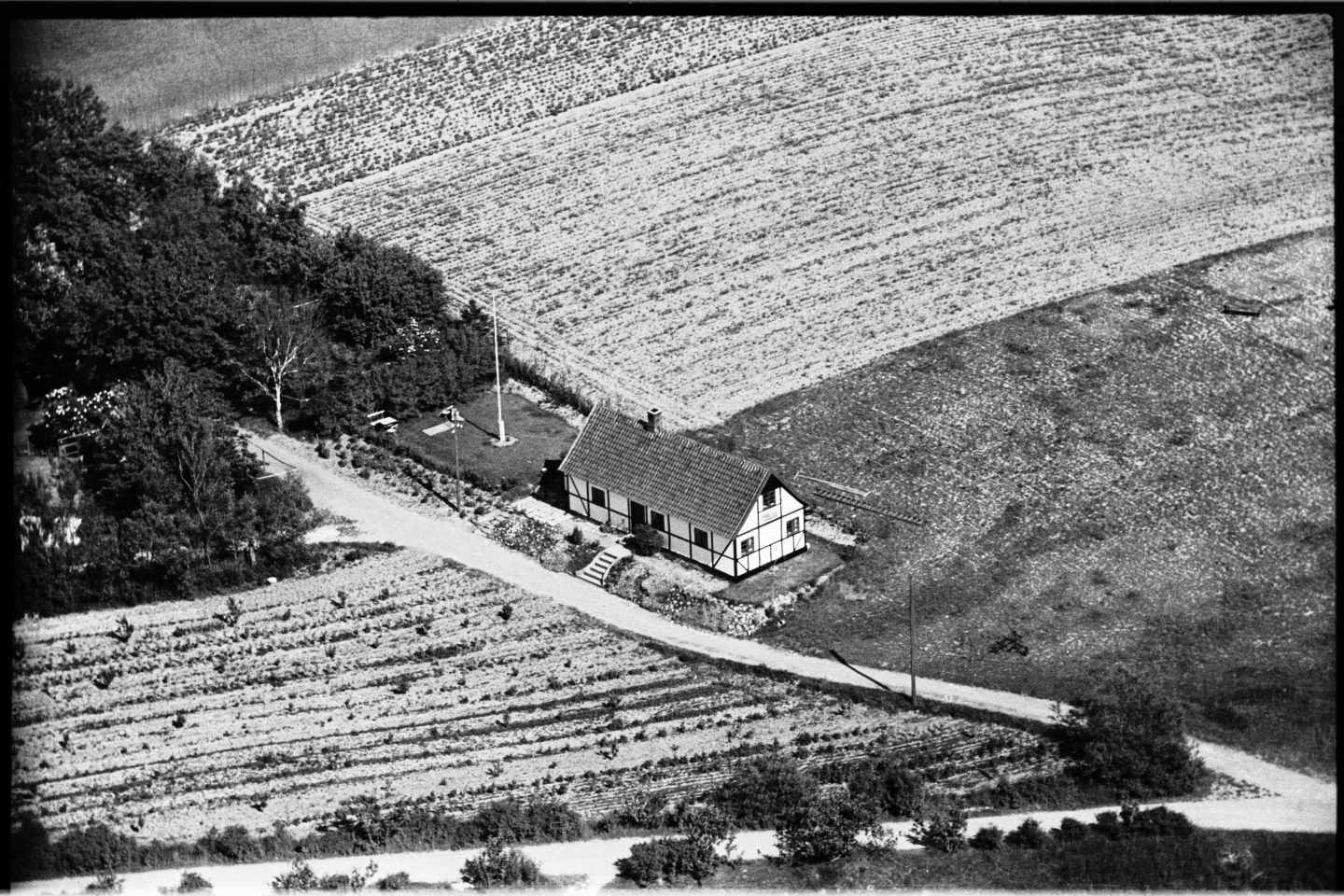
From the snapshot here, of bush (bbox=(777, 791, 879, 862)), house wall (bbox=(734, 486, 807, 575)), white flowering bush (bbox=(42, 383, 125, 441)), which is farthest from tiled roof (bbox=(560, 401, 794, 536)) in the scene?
white flowering bush (bbox=(42, 383, 125, 441))

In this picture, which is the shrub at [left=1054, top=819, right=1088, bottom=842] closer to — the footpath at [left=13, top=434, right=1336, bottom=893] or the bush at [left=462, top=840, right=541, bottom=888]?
the footpath at [left=13, top=434, right=1336, bottom=893]

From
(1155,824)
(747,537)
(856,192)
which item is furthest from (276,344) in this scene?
(1155,824)

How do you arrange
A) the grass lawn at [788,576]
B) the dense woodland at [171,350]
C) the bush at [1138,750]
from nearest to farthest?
the bush at [1138,750] → the grass lawn at [788,576] → the dense woodland at [171,350]

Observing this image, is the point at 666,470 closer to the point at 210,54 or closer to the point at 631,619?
the point at 631,619

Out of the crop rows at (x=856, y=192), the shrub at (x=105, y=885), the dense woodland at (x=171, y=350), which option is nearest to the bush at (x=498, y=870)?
the shrub at (x=105, y=885)

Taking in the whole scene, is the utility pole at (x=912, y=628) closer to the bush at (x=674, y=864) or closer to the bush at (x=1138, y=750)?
the bush at (x=1138, y=750)

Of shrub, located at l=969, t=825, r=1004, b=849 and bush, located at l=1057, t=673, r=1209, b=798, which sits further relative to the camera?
bush, located at l=1057, t=673, r=1209, b=798
